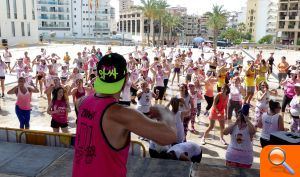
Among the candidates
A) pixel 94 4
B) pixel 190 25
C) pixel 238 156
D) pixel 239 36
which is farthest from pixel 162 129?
pixel 190 25

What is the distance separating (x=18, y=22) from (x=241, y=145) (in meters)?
59.4

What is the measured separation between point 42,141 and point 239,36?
10564 centimetres

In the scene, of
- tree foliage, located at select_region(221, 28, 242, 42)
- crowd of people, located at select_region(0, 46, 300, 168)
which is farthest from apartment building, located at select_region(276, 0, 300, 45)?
crowd of people, located at select_region(0, 46, 300, 168)

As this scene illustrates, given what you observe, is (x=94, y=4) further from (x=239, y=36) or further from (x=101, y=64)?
(x=101, y=64)

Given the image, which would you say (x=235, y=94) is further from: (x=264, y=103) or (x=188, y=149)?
(x=188, y=149)

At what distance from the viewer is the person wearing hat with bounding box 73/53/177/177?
1.90 meters

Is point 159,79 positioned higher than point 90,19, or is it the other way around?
point 90,19

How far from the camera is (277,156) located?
5.44ft

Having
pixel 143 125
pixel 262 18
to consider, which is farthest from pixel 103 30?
pixel 143 125

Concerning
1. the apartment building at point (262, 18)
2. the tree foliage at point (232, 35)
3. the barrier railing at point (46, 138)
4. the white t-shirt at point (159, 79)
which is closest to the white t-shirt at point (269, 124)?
the barrier railing at point (46, 138)

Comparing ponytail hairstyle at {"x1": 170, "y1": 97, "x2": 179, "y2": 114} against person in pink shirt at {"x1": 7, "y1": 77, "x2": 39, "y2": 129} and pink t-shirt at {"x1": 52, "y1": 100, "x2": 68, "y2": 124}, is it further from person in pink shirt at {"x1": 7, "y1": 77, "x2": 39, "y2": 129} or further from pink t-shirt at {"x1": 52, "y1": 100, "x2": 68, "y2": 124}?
person in pink shirt at {"x1": 7, "y1": 77, "x2": 39, "y2": 129}

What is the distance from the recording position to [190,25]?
525 feet

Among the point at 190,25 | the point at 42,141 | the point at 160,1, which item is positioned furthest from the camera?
the point at 190,25

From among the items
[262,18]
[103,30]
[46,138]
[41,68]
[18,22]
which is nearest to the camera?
[46,138]
